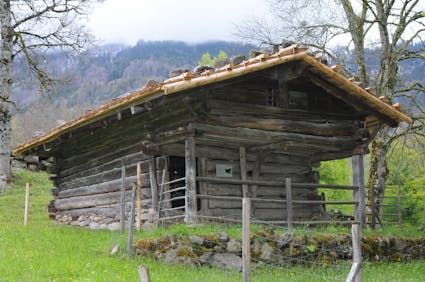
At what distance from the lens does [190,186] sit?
35.1 ft

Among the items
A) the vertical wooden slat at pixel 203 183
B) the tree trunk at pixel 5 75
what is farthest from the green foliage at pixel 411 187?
the tree trunk at pixel 5 75

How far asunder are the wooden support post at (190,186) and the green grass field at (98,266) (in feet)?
1.55

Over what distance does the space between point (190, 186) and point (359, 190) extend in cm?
417

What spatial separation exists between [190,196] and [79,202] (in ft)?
20.7

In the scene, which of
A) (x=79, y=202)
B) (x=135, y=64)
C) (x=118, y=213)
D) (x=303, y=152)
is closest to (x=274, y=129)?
(x=303, y=152)

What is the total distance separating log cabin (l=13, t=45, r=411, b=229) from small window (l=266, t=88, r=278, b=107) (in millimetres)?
22

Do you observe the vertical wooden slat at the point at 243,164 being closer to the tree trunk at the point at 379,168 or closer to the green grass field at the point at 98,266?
the green grass field at the point at 98,266

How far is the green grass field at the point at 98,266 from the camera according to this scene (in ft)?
25.8

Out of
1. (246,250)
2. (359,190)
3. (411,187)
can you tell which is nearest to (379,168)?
(359,190)

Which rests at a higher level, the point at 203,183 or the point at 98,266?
the point at 203,183

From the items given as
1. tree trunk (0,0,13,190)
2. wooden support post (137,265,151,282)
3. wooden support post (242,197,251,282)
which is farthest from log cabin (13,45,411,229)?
tree trunk (0,0,13,190)

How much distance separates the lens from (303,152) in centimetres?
1359

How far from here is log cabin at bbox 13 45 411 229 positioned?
34.8ft

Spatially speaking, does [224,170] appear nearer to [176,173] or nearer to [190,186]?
[190,186]
